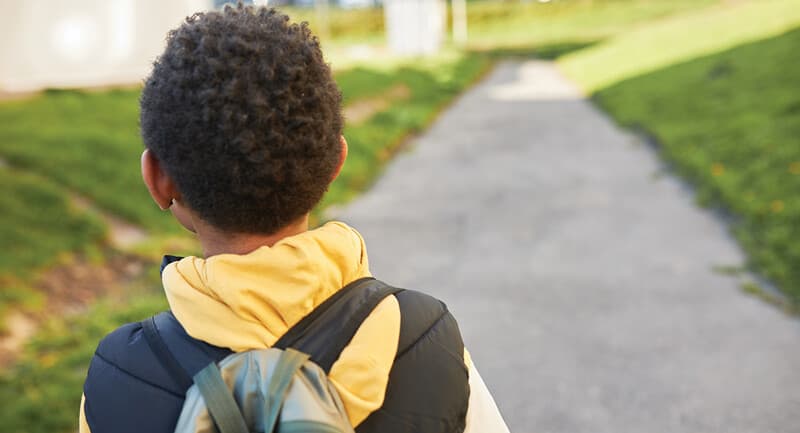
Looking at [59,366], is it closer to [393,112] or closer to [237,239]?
[237,239]

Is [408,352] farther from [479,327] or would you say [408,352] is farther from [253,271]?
[479,327]

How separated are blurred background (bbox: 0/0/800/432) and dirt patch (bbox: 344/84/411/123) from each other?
0.07 metres

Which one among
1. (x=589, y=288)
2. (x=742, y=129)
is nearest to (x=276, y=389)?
(x=589, y=288)

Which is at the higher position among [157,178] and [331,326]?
[157,178]

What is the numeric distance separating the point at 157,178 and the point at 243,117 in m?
0.21

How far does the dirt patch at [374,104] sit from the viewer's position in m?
12.6

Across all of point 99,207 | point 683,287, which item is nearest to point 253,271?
point 683,287

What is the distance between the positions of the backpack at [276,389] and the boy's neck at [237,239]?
0.53ft

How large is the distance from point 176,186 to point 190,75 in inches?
7.0

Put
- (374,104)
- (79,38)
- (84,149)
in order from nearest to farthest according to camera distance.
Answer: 1. (84,149)
2. (79,38)
3. (374,104)

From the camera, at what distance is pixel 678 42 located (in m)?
18.6

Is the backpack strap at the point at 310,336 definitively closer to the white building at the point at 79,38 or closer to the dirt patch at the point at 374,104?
the white building at the point at 79,38

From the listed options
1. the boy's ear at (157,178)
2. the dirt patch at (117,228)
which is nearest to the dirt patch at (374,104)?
the dirt patch at (117,228)

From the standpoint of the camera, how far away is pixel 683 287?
503 cm
